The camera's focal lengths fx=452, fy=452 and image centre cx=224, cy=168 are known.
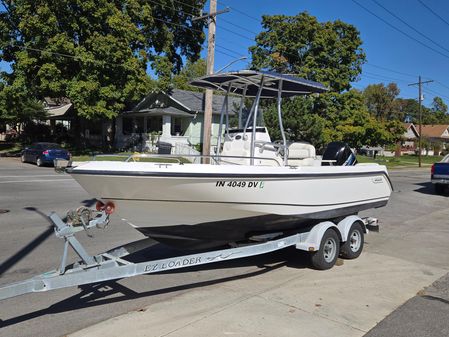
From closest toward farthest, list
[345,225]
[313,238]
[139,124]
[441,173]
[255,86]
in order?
[313,238]
[345,225]
[255,86]
[441,173]
[139,124]

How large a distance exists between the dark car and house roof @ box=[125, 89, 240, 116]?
410 inches

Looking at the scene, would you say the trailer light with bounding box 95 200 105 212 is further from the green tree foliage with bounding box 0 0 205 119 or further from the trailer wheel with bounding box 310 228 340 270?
the green tree foliage with bounding box 0 0 205 119

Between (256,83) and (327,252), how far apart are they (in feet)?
9.13

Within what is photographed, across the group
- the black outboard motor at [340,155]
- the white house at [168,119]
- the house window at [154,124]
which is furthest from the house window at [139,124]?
the black outboard motor at [340,155]

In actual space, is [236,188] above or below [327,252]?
above

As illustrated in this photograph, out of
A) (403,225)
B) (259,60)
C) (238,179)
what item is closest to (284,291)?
(238,179)

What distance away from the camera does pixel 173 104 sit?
120ft

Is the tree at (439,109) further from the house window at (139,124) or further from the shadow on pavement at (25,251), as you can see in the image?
the shadow on pavement at (25,251)

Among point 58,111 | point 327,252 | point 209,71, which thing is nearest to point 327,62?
point 209,71

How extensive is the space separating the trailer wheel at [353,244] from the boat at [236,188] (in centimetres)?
28

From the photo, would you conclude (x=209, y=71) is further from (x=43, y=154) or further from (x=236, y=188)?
(x=236, y=188)

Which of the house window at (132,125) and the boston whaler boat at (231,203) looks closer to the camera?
the boston whaler boat at (231,203)

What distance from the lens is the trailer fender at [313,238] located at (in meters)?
6.14

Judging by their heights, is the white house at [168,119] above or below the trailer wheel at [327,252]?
above
